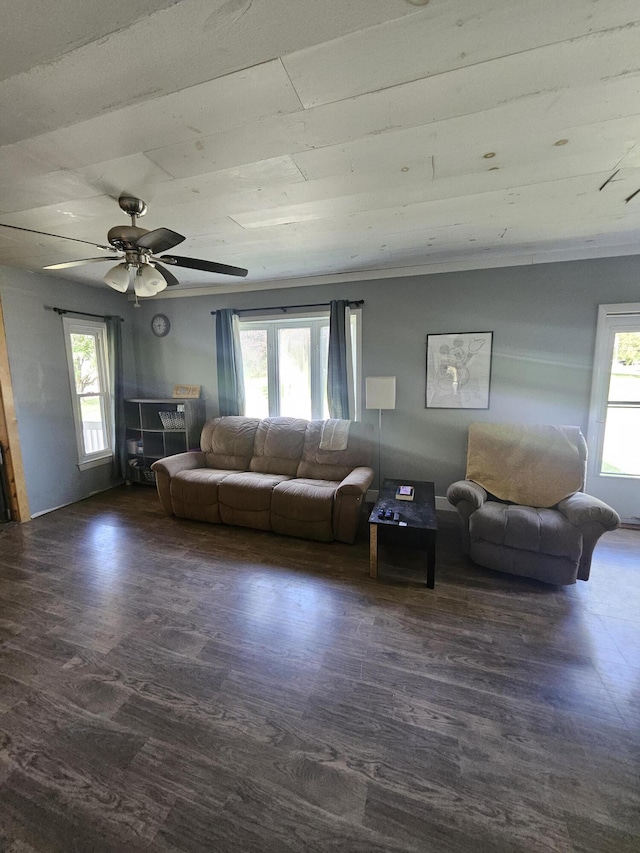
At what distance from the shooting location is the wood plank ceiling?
982mm

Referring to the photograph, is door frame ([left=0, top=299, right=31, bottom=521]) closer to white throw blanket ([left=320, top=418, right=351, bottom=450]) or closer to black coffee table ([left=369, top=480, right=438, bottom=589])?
white throw blanket ([left=320, top=418, right=351, bottom=450])

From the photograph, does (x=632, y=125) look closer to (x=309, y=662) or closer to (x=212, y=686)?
(x=309, y=662)

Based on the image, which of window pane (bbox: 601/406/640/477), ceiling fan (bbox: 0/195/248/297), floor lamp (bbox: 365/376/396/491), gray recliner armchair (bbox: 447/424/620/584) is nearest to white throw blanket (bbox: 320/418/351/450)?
floor lamp (bbox: 365/376/396/491)

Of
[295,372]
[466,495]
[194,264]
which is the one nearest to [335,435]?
[295,372]

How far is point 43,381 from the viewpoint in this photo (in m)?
3.67

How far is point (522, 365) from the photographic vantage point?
3.34m

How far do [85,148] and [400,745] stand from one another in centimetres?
291

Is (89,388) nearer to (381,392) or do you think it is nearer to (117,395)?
(117,395)

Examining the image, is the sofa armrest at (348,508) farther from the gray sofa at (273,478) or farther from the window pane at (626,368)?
the window pane at (626,368)

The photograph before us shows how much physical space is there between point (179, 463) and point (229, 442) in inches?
22.9

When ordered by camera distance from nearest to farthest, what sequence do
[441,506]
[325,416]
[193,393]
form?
[441,506], [325,416], [193,393]

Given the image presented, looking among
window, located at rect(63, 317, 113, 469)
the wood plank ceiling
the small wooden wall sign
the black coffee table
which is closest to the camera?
the wood plank ceiling

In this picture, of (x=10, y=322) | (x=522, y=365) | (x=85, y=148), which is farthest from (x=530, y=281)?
(x=10, y=322)

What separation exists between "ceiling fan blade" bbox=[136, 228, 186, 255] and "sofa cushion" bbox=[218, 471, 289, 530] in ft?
6.79
